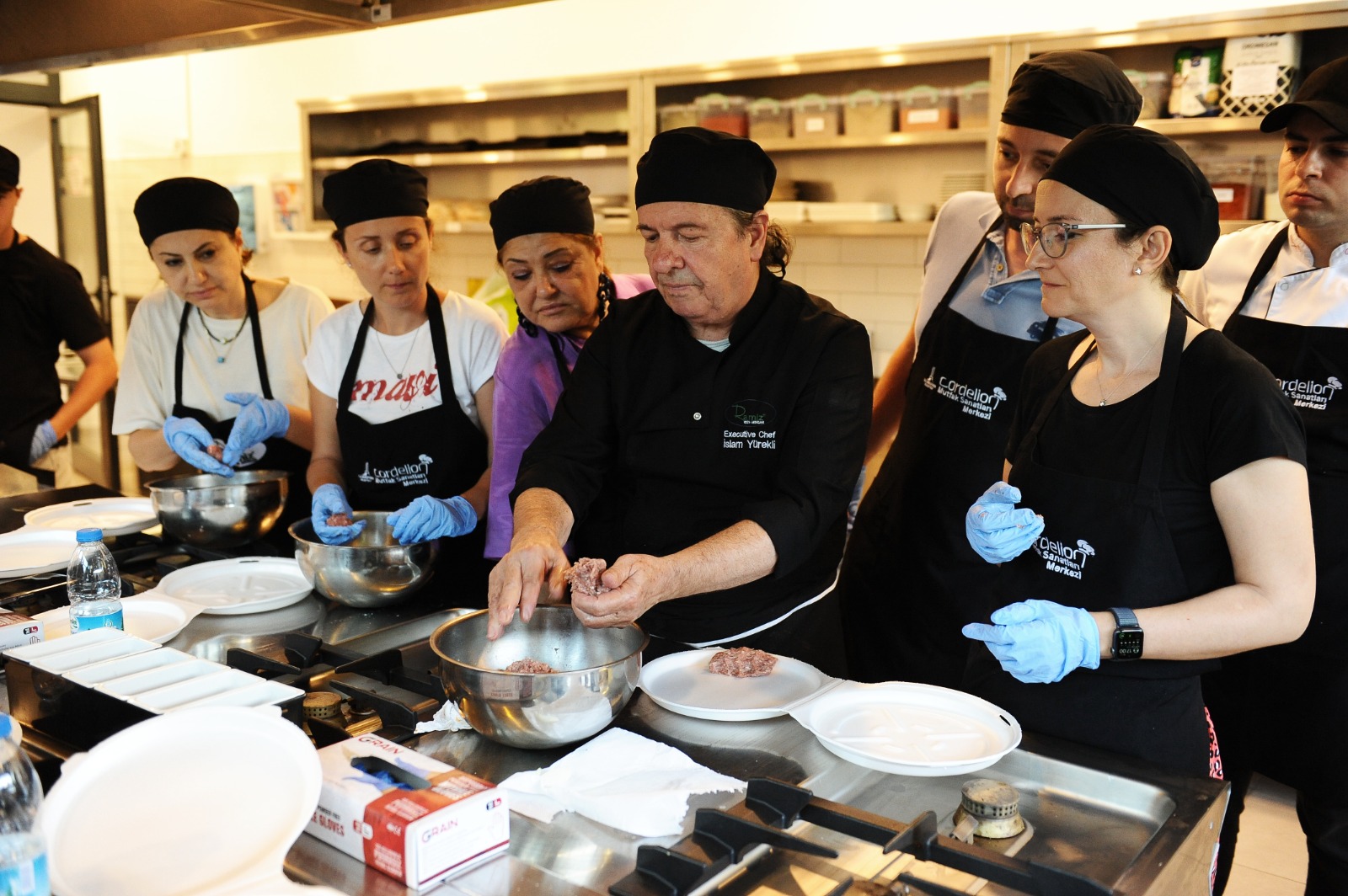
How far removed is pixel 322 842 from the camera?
4.60 ft

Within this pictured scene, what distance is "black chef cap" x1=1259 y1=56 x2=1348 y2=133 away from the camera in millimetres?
2332

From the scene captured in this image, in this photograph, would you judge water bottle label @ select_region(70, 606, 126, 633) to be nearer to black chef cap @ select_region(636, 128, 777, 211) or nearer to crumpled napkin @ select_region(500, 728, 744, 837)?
crumpled napkin @ select_region(500, 728, 744, 837)

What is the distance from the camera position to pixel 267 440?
3338mm

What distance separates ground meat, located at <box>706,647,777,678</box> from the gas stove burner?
53cm

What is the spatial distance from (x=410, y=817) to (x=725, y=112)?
4370 millimetres

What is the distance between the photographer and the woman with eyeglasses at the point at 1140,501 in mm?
1723

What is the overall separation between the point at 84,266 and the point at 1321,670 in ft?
25.7

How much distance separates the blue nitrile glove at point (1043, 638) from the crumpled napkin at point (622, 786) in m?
0.49

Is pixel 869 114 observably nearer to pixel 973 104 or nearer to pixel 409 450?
pixel 973 104

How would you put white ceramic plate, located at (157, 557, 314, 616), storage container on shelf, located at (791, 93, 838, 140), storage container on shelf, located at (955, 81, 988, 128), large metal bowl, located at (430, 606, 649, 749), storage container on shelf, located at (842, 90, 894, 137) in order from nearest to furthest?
large metal bowl, located at (430, 606, 649, 749)
white ceramic plate, located at (157, 557, 314, 616)
storage container on shelf, located at (955, 81, 988, 128)
storage container on shelf, located at (842, 90, 894, 137)
storage container on shelf, located at (791, 93, 838, 140)

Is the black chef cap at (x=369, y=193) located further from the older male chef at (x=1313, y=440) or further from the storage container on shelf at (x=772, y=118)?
the storage container on shelf at (x=772, y=118)

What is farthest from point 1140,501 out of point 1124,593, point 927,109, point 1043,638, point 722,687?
point 927,109

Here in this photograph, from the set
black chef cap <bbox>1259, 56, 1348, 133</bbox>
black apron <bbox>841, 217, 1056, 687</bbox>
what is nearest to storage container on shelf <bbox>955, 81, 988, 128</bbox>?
black apron <bbox>841, 217, 1056, 687</bbox>

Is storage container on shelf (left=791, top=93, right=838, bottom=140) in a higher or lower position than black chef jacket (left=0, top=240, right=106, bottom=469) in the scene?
higher
